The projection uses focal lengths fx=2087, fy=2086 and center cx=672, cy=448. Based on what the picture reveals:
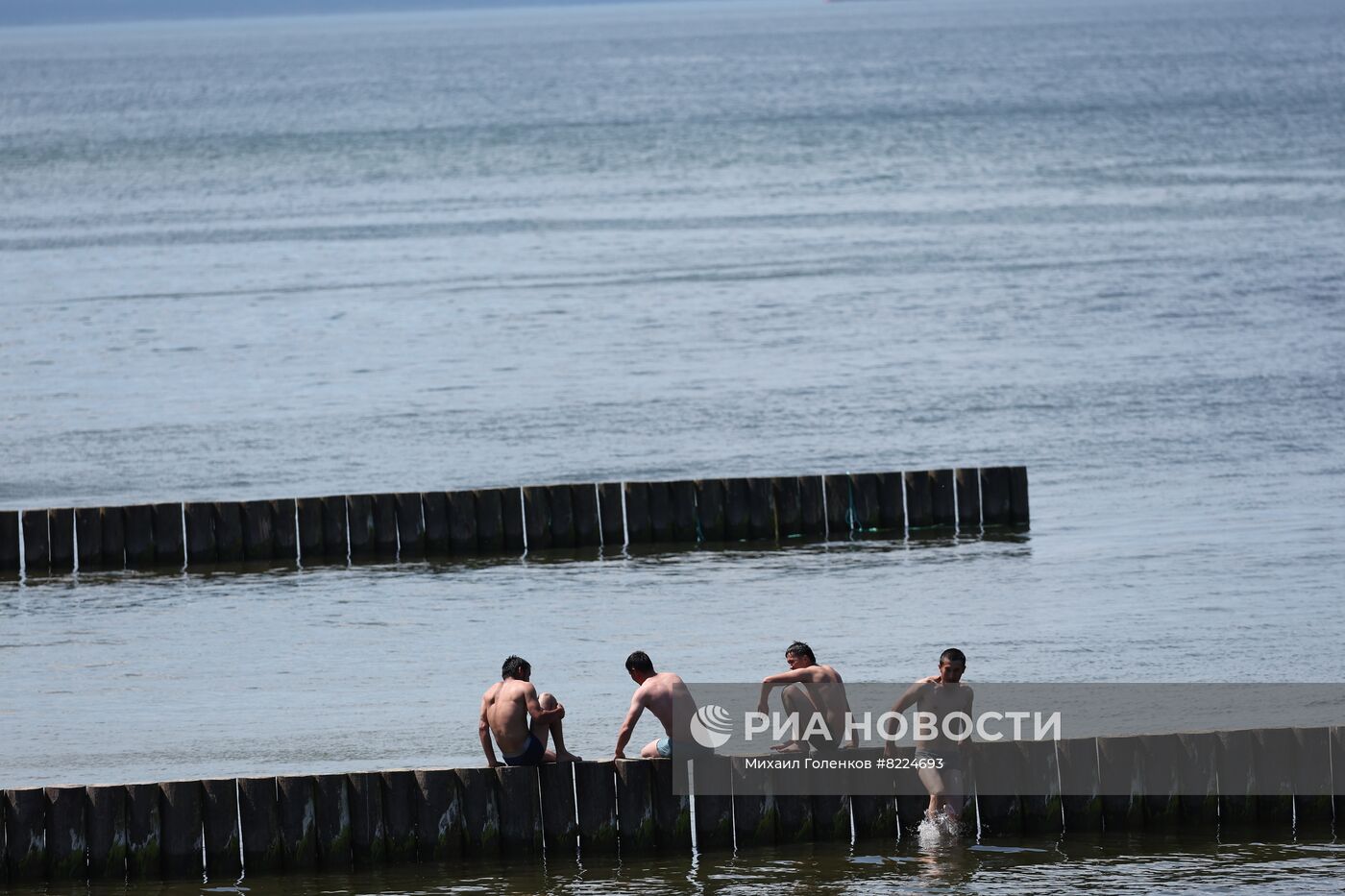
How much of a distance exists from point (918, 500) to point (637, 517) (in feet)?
18.0

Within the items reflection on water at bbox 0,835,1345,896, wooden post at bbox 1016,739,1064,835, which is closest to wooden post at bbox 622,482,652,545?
reflection on water at bbox 0,835,1345,896

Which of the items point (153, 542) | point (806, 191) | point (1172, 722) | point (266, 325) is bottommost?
point (1172, 722)

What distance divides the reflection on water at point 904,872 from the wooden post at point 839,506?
17254 millimetres

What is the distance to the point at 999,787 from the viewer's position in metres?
23.3

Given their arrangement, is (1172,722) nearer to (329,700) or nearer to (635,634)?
(635,634)

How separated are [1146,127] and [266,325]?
313ft

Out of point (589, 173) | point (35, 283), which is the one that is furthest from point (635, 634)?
point (589, 173)

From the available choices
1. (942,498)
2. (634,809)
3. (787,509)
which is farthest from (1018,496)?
(634,809)

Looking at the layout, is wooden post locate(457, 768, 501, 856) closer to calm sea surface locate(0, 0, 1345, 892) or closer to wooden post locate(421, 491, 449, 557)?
calm sea surface locate(0, 0, 1345, 892)

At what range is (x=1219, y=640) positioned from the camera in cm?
3206

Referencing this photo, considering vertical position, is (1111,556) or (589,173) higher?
(589,173)

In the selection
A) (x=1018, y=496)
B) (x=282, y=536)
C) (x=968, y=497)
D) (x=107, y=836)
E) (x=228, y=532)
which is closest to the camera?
(x=107, y=836)

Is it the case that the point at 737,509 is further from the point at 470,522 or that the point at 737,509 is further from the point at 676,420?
the point at 676,420

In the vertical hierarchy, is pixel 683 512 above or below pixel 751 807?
above
